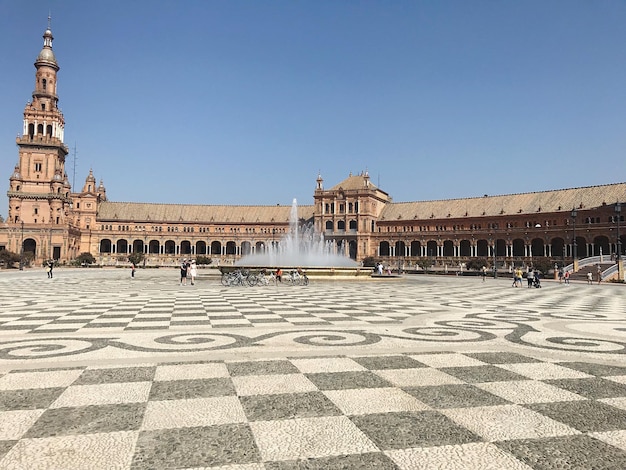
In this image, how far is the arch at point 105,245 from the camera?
106 metres

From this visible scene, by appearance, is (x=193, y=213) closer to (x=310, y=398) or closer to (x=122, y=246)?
(x=122, y=246)

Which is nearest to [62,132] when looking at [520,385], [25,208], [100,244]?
[25,208]

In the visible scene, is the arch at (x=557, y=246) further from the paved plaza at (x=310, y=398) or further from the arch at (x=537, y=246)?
the paved plaza at (x=310, y=398)

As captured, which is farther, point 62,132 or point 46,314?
point 62,132

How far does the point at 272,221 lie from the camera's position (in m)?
110

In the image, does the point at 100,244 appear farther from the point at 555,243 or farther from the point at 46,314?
the point at 46,314

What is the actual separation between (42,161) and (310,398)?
101621 millimetres

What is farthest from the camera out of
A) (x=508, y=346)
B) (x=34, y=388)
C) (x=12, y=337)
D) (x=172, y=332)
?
(x=172, y=332)

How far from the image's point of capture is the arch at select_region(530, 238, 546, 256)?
7896cm

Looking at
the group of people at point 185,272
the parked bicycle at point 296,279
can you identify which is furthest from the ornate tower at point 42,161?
the parked bicycle at point 296,279

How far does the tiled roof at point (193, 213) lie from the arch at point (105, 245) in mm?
5218

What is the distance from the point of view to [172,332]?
9.45 meters

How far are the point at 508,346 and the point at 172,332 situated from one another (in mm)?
6317

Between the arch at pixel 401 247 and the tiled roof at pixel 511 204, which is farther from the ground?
the tiled roof at pixel 511 204
